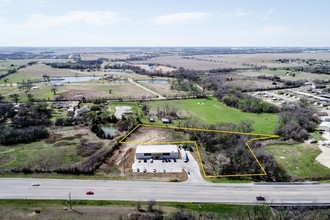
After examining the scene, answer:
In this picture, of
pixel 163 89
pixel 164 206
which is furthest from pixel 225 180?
pixel 163 89

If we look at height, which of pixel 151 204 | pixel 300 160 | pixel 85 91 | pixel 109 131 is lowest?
pixel 85 91

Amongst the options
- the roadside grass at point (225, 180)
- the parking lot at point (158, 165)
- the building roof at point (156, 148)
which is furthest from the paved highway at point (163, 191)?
the building roof at point (156, 148)

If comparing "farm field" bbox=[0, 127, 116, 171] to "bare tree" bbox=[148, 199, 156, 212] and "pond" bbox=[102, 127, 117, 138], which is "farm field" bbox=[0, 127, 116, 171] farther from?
"bare tree" bbox=[148, 199, 156, 212]

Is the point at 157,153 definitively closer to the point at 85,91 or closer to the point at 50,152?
the point at 50,152

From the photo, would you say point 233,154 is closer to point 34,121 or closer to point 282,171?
point 282,171

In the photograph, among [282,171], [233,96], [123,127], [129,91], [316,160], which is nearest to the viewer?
[282,171]

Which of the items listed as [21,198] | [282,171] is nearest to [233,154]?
[282,171]
